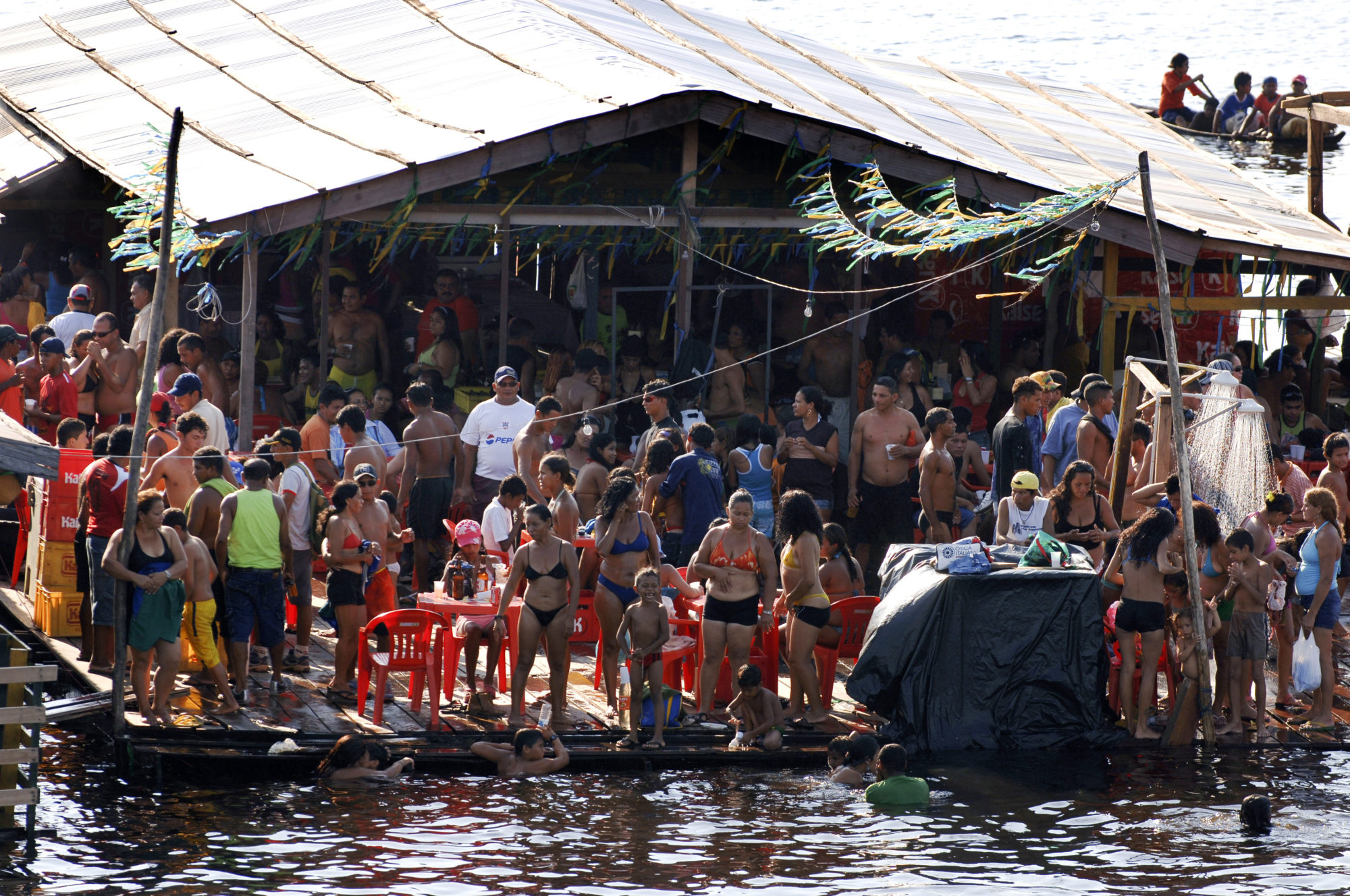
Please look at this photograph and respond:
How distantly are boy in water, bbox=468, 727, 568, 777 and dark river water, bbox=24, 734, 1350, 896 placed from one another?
0.41ft

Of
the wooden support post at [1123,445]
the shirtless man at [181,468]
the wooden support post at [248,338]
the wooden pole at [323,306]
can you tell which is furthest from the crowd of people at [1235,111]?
the shirtless man at [181,468]

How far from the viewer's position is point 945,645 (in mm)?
10719

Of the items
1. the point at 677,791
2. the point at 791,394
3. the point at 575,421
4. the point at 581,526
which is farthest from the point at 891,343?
the point at 677,791

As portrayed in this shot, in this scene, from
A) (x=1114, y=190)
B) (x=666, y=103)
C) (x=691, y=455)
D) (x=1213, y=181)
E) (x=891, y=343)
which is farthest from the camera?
(x=1213, y=181)

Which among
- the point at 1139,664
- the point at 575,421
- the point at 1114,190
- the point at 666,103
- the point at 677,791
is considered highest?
the point at 666,103

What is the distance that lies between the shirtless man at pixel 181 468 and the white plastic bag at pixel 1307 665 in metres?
8.06

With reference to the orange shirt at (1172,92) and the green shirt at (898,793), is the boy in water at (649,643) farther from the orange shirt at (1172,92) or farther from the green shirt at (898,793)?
the orange shirt at (1172,92)

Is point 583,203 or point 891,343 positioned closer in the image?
point 583,203

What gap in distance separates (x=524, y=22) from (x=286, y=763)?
972cm

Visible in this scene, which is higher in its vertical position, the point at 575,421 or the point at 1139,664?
the point at 575,421

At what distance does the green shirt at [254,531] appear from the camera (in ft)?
35.5

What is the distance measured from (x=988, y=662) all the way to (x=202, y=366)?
745 centimetres

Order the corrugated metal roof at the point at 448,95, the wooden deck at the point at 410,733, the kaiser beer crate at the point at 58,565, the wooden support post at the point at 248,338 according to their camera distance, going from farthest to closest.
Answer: the corrugated metal roof at the point at 448,95
the wooden support post at the point at 248,338
the kaiser beer crate at the point at 58,565
the wooden deck at the point at 410,733

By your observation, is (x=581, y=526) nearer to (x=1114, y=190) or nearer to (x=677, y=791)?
(x=677, y=791)
